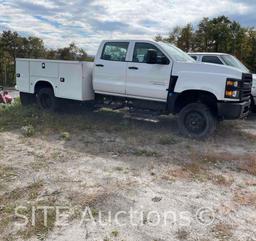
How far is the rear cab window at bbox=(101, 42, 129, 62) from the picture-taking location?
764 cm

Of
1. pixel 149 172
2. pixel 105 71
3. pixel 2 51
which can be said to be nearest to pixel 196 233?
pixel 149 172

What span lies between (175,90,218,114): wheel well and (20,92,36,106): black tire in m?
Result: 4.60

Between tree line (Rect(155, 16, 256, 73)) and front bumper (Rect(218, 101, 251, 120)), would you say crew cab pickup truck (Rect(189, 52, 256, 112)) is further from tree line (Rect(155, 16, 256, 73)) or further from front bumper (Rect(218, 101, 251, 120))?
tree line (Rect(155, 16, 256, 73))

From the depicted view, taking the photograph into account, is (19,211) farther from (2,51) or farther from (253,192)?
(2,51)

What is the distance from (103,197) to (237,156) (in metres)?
3.02

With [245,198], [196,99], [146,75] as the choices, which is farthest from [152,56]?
[245,198]

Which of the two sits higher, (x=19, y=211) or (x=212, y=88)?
(x=212, y=88)

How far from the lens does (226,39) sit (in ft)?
67.8

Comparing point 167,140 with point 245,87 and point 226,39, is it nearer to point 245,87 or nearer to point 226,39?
point 245,87

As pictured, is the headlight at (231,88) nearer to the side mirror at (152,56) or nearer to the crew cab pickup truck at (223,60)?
the side mirror at (152,56)

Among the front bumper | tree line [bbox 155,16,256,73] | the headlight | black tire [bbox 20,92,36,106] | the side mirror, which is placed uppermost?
tree line [bbox 155,16,256,73]

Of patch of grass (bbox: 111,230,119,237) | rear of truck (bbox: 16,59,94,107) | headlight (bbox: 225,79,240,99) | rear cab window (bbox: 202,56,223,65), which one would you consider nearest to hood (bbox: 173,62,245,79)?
headlight (bbox: 225,79,240,99)

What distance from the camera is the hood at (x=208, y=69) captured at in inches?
254

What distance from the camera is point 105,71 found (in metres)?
7.85
